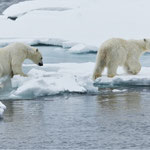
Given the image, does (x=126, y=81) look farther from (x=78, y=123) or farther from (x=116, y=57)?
(x=78, y=123)

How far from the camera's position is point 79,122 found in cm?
810

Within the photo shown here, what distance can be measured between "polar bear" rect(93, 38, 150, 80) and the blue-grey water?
5.04ft

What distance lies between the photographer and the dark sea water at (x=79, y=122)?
6961 mm

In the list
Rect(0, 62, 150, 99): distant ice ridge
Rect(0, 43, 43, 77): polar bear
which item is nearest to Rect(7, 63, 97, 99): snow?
Rect(0, 62, 150, 99): distant ice ridge

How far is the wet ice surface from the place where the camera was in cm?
696

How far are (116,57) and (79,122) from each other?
4.43m

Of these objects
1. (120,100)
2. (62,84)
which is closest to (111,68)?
(62,84)

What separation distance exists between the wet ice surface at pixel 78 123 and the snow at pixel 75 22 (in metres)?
8.58

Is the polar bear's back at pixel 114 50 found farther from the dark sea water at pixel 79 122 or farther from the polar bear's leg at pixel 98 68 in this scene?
the dark sea water at pixel 79 122

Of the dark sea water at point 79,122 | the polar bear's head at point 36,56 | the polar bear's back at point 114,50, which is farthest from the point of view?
the polar bear's head at point 36,56

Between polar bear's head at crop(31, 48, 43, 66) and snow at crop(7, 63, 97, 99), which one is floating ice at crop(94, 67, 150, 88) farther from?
polar bear's head at crop(31, 48, 43, 66)

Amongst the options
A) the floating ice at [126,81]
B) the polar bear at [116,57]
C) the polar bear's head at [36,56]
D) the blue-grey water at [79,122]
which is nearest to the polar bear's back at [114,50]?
the polar bear at [116,57]

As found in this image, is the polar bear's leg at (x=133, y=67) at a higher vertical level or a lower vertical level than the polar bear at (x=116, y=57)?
lower

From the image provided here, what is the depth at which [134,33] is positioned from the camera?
20.2 metres
